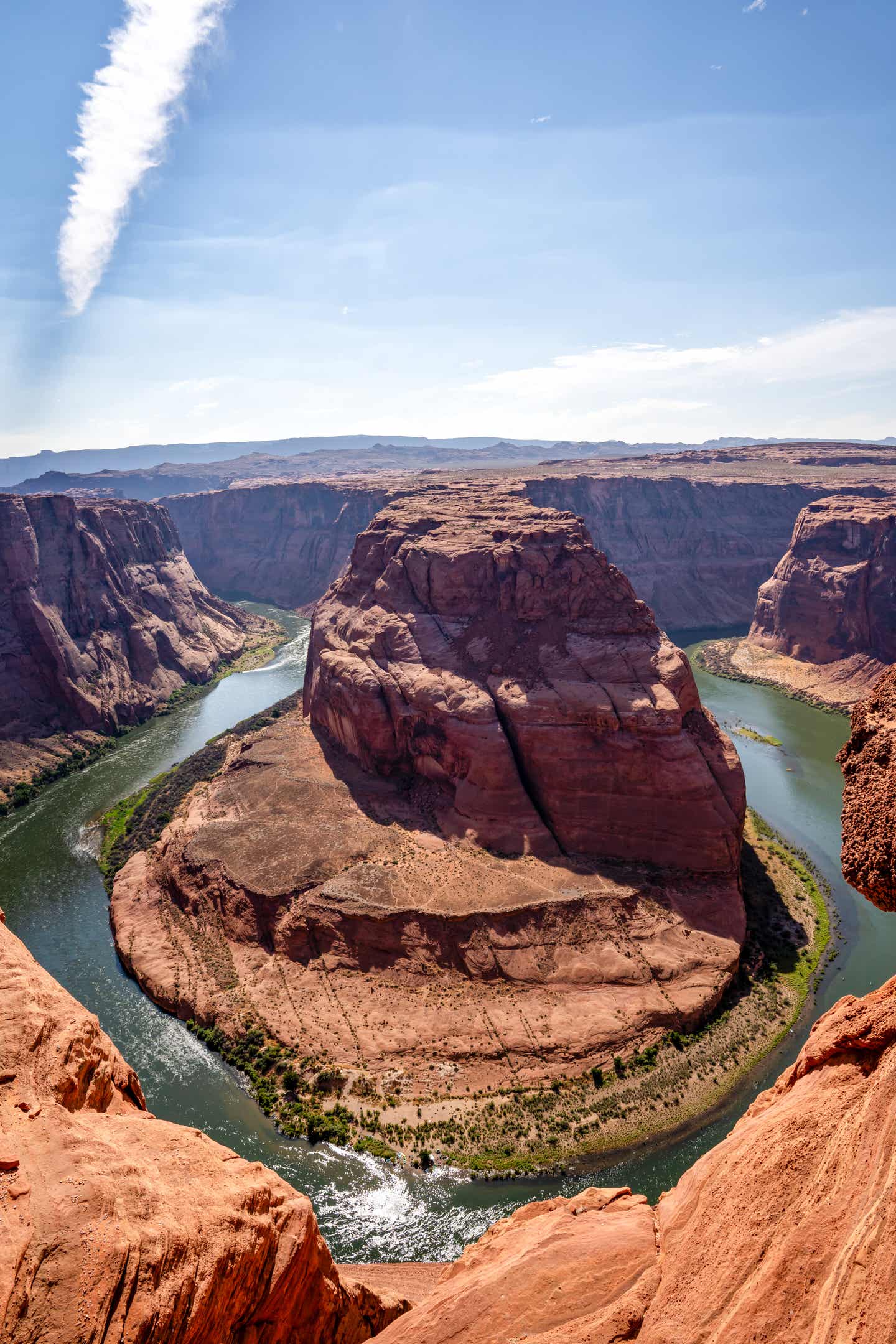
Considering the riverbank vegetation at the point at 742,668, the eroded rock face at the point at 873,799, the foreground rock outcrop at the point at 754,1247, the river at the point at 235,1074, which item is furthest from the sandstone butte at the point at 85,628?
the riverbank vegetation at the point at 742,668

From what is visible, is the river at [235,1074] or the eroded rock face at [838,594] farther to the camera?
the eroded rock face at [838,594]

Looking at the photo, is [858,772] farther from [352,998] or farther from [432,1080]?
[352,998]

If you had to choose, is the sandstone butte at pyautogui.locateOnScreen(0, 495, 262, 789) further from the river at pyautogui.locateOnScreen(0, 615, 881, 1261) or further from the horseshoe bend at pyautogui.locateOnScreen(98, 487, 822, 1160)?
the horseshoe bend at pyautogui.locateOnScreen(98, 487, 822, 1160)

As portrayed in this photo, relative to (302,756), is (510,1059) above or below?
below

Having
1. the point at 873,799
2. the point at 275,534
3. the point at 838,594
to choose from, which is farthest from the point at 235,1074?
the point at 275,534

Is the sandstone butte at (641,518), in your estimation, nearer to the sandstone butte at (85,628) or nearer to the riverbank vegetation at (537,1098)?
the sandstone butte at (85,628)

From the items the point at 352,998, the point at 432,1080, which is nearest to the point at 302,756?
the point at 352,998

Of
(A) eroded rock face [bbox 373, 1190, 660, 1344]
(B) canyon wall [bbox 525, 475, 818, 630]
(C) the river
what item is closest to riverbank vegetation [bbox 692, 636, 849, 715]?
(C) the river
